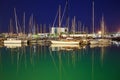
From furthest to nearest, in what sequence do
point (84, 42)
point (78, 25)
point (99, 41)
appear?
point (78, 25)
point (99, 41)
point (84, 42)

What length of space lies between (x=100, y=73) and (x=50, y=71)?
65.6 inches

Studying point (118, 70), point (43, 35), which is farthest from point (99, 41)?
point (118, 70)

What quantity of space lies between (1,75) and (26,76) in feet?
2.64

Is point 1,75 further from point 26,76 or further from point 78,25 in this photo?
point 78,25

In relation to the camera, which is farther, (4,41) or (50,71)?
(4,41)

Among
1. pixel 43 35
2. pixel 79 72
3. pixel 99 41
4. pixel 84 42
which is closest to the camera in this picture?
pixel 79 72

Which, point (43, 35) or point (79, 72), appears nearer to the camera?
point (79, 72)

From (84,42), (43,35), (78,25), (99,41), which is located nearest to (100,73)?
(84,42)

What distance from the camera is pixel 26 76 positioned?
823 centimetres

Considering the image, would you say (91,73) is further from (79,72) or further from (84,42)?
(84,42)

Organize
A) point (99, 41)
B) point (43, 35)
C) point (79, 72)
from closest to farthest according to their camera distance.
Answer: point (79, 72)
point (99, 41)
point (43, 35)

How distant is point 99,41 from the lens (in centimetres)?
2569

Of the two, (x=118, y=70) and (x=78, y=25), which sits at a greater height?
(x=78, y=25)

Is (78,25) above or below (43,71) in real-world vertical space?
above
